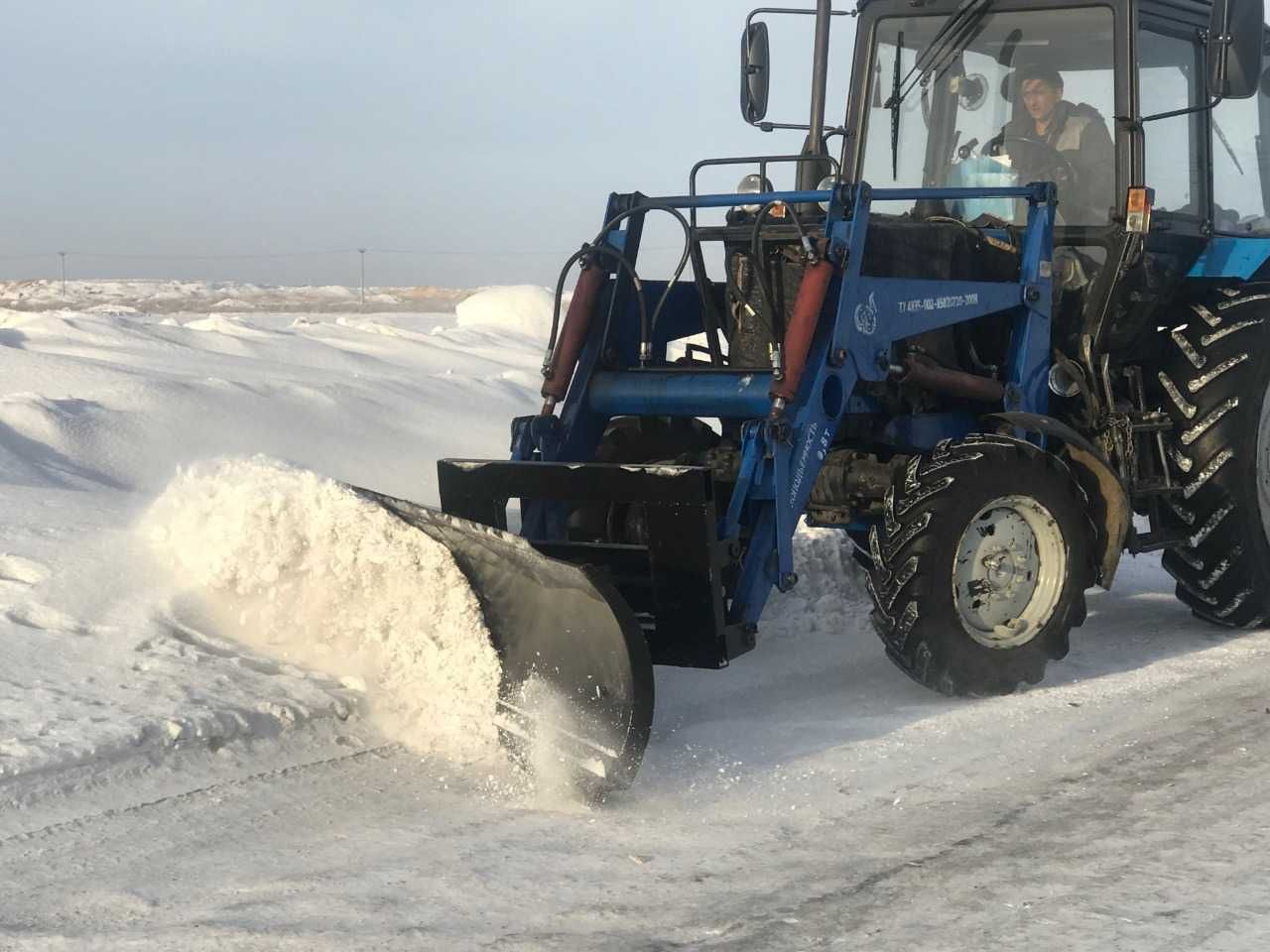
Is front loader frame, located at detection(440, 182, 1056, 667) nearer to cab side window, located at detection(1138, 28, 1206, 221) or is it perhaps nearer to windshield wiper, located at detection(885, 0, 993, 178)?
cab side window, located at detection(1138, 28, 1206, 221)

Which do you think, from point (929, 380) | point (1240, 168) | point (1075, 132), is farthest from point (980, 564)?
point (1240, 168)

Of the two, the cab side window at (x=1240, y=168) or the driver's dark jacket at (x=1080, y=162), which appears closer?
the driver's dark jacket at (x=1080, y=162)

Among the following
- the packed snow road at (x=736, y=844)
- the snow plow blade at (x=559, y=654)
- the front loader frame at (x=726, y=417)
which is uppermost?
the front loader frame at (x=726, y=417)

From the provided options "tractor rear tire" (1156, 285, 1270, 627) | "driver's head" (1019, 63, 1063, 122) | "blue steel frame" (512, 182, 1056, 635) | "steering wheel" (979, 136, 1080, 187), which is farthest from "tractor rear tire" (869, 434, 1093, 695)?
"driver's head" (1019, 63, 1063, 122)

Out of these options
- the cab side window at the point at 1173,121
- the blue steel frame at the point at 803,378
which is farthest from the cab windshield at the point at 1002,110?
the blue steel frame at the point at 803,378

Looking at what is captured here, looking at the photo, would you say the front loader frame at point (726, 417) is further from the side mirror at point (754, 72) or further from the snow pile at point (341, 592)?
the side mirror at point (754, 72)

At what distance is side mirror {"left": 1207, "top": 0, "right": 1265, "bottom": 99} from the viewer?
19.3 ft

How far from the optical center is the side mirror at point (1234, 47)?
5.87 meters

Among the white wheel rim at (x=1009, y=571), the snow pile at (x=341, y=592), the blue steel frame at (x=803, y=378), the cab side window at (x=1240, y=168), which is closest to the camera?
the snow pile at (x=341, y=592)

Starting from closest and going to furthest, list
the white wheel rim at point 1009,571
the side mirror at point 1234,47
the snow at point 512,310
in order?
the white wheel rim at point 1009,571
the side mirror at point 1234,47
the snow at point 512,310

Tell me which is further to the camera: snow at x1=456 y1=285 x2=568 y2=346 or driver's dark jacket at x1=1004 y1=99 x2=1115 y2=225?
snow at x1=456 y1=285 x2=568 y2=346

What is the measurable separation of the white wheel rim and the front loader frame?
63 cm

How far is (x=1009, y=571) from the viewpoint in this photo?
5867mm

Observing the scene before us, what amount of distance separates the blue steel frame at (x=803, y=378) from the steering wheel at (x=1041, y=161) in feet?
1.26
